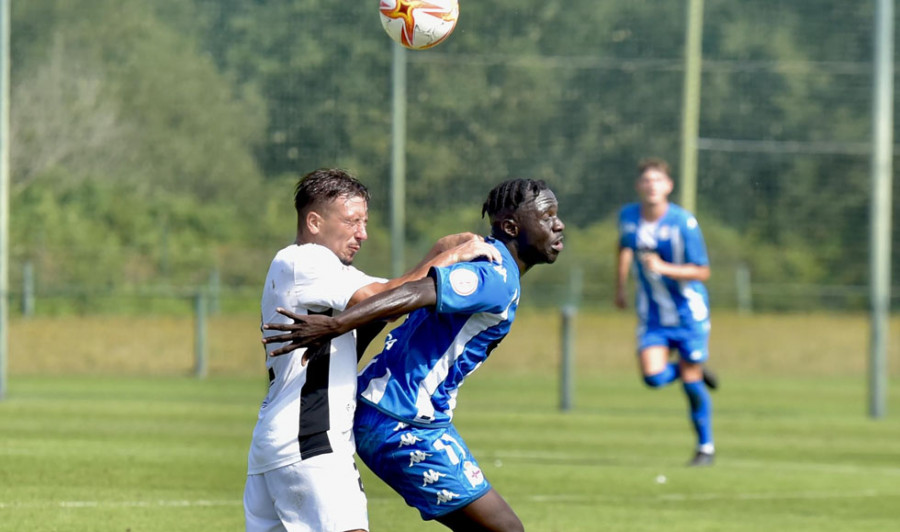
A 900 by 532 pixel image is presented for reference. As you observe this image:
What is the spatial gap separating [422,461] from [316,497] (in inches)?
19.2

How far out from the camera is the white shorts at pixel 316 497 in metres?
5.43

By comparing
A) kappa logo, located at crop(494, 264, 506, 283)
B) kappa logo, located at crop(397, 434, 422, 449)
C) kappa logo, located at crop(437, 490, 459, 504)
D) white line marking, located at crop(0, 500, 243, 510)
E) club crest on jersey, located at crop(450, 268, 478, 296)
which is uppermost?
kappa logo, located at crop(494, 264, 506, 283)

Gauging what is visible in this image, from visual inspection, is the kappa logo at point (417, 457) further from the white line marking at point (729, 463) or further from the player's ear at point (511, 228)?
the white line marking at point (729, 463)

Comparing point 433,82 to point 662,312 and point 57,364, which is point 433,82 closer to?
point 57,364

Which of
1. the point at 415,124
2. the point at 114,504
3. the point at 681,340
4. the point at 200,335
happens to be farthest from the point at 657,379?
the point at 415,124

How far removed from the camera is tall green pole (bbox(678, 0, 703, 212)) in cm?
2409

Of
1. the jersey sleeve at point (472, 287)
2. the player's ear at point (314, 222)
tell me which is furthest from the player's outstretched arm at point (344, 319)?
the player's ear at point (314, 222)

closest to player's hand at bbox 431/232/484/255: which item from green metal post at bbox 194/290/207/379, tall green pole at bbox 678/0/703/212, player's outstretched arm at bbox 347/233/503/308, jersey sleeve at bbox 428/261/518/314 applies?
player's outstretched arm at bbox 347/233/503/308

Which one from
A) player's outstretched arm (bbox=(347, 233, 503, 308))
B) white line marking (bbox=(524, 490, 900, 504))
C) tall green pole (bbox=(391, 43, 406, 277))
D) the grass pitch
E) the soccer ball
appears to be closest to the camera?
player's outstretched arm (bbox=(347, 233, 503, 308))

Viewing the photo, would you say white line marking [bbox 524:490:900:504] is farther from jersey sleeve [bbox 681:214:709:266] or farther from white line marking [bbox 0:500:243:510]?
jersey sleeve [bbox 681:214:709:266]

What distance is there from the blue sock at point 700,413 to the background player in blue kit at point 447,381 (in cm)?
705

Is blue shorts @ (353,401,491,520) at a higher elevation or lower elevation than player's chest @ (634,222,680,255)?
lower

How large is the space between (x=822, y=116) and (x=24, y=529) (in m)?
19.0

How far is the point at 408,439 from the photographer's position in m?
5.77
